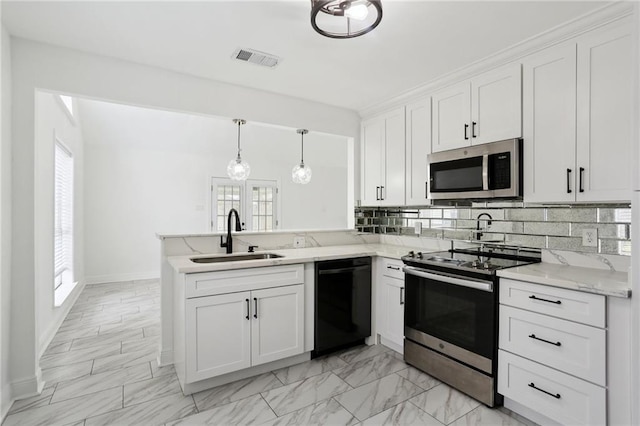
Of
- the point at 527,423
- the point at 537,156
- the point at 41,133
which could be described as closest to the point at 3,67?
the point at 41,133

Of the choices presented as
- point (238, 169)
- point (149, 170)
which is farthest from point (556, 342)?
point (149, 170)

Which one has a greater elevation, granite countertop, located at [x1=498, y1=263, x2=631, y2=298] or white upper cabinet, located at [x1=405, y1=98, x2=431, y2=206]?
white upper cabinet, located at [x1=405, y1=98, x2=431, y2=206]

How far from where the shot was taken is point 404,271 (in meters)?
2.79

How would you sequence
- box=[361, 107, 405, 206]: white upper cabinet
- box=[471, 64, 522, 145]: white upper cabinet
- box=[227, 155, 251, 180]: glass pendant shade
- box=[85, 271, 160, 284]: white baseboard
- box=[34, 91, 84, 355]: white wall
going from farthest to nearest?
box=[85, 271, 160, 284]: white baseboard → box=[227, 155, 251, 180]: glass pendant shade → box=[361, 107, 405, 206]: white upper cabinet → box=[34, 91, 84, 355]: white wall → box=[471, 64, 522, 145]: white upper cabinet

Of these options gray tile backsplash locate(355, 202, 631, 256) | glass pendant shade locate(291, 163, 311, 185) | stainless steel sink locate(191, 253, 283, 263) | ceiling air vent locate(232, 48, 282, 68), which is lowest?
stainless steel sink locate(191, 253, 283, 263)

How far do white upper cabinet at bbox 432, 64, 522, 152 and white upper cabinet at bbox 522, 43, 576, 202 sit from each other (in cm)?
8

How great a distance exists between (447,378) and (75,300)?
4938 mm

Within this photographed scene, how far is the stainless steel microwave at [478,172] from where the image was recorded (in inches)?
94.0

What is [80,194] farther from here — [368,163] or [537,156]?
[537,156]

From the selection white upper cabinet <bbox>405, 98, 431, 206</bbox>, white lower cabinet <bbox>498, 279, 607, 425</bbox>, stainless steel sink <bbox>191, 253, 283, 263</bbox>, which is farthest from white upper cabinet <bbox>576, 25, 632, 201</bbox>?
stainless steel sink <bbox>191, 253, 283, 263</bbox>

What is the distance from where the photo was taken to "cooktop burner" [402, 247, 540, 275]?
2287 millimetres

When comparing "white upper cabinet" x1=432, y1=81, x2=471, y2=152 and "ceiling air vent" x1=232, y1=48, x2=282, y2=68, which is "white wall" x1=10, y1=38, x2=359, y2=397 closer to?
"ceiling air vent" x1=232, y1=48, x2=282, y2=68

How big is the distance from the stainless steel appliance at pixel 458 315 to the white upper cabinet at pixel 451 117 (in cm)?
96

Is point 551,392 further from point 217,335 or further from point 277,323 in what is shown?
point 217,335
